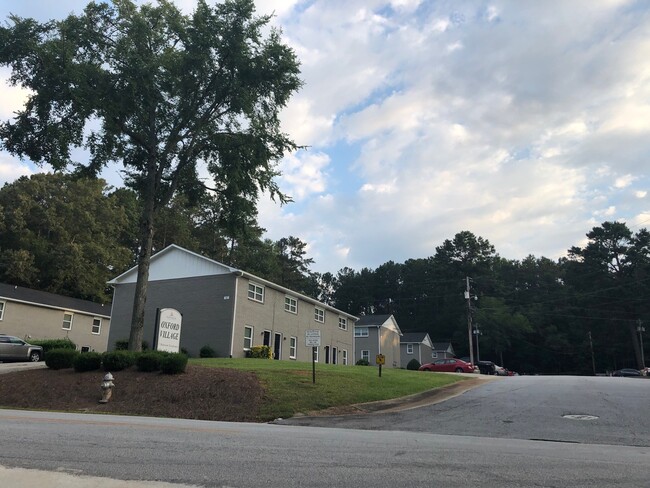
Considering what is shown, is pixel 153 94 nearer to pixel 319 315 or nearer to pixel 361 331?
pixel 319 315

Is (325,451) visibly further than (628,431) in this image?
No

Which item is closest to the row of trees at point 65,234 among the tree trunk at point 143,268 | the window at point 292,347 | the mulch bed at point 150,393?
the window at point 292,347

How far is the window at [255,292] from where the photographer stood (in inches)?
1293

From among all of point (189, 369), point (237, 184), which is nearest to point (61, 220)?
point (237, 184)

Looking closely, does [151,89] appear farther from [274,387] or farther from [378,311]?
[378,311]

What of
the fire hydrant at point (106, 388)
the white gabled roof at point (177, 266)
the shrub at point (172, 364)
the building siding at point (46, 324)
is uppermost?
the white gabled roof at point (177, 266)

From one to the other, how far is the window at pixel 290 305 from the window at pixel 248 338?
4353mm

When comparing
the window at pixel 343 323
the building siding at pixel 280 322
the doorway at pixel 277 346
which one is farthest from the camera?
the window at pixel 343 323

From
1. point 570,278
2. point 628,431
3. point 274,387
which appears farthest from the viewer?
point 570,278

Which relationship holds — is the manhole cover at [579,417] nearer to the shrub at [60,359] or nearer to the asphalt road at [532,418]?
the asphalt road at [532,418]

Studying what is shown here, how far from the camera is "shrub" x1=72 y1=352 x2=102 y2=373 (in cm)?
1956

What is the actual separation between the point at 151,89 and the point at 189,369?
1286 centimetres

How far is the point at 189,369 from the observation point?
62.7ft

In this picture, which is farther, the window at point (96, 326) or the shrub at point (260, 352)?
the window at point (96, 326)
